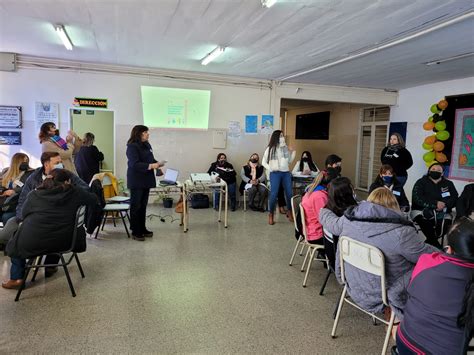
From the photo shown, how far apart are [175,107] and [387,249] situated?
539 cm

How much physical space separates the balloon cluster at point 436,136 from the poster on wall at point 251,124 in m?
3.46

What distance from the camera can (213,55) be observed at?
5016mm

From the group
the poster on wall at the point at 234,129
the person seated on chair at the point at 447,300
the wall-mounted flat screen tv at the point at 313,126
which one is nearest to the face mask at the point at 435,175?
the person seated on chair at the point at 447,300

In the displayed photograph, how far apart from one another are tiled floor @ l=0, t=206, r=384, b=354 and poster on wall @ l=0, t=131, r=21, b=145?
2869 mm

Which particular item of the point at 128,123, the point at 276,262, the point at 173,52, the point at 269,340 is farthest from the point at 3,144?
the point at 269,340

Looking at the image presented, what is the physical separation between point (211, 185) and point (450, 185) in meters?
A: 3.19

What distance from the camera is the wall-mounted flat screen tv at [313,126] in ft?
33.6

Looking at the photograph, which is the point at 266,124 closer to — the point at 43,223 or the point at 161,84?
the point at 161,84

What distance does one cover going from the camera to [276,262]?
380cm

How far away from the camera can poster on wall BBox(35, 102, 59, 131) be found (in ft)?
18.9

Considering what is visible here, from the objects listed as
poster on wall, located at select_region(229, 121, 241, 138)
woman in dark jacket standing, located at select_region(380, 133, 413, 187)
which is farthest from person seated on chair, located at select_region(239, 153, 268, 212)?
woman in dark jacket standing, located at select_region(380, 133, 413, 187)

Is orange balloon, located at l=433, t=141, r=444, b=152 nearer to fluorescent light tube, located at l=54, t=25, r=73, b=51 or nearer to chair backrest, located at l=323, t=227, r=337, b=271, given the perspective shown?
chair backrest, located at l=323, t=227, r=337, b=271

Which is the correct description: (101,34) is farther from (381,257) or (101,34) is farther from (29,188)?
(381,257)

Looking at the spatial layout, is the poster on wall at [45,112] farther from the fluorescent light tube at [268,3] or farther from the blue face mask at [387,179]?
the blue face mask at [387,179]
